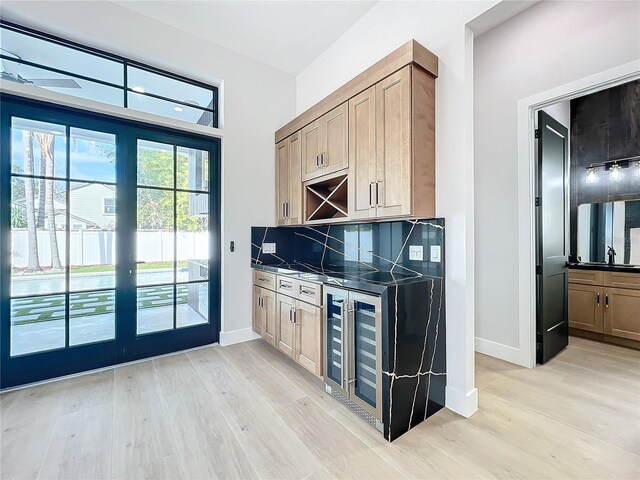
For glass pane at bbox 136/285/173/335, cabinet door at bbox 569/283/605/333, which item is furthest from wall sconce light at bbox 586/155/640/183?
glass pane at bbox 136/285/173/335

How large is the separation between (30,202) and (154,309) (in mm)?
1411

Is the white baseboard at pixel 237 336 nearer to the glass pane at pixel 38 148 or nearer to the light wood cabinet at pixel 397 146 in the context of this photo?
the light wood cabinet at pixel 397 146

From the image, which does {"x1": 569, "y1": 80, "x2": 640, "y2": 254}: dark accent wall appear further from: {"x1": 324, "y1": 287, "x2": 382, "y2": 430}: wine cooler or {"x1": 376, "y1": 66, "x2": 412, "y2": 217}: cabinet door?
{"x1": 324, "y1": 287, "x2": 382, "y2": 430}: wine cooler

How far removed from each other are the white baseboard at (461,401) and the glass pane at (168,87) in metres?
3.83

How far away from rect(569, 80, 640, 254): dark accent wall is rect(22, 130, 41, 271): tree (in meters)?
6.27

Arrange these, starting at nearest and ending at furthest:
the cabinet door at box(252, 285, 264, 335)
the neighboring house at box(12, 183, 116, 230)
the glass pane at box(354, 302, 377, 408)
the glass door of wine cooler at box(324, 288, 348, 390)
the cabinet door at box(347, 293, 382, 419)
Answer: the cabinet door at box(347, 293, 382, 419), the glass pane at box(354, 302, 377, 408), the glass door of wine cooler at box(324, 288, 348, 390), the neighboring house at box(12, 183, 116, 230), the cabinet door at box(252, 285, 264, 335)

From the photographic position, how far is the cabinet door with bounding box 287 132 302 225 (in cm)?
308

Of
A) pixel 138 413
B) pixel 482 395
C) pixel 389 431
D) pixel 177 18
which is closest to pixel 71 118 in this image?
pixel 177 18

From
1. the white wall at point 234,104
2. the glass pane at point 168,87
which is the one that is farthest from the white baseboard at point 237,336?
the glass pane at point 168,87

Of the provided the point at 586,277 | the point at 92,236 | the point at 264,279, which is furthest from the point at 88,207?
the point at 586,277

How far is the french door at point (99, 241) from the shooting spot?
236 centimetres

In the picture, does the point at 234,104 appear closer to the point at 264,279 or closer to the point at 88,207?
the point at 88,207

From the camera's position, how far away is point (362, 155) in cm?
226

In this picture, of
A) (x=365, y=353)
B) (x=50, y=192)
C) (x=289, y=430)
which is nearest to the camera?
(x=289, y=430)
